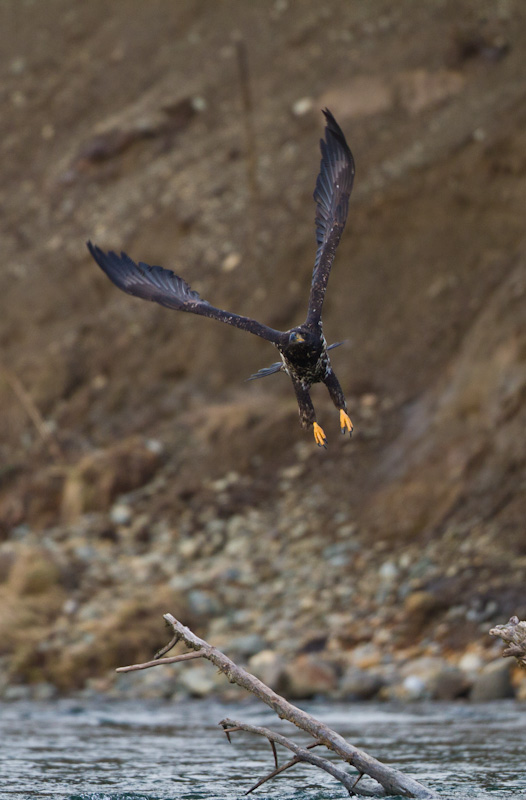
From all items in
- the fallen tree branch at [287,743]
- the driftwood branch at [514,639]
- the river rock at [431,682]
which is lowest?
the fallen tree branch at [287,743]

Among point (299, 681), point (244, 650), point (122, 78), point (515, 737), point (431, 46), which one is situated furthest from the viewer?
point (122, 78)

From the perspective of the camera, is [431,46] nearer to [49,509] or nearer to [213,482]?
[213,482]

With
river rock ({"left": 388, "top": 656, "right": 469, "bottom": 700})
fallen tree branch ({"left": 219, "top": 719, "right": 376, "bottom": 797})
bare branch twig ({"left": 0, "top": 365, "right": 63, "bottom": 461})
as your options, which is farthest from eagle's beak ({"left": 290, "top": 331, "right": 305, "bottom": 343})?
bare branch twig ({"left": 0, "top": 365, "right": 63, "bottom": 461})

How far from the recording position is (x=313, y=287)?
20.5ft

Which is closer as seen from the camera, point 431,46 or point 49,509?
point 49,509

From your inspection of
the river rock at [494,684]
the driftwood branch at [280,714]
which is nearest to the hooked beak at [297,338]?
the driftwood branch at [280,714]

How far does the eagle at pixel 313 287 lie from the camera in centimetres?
615

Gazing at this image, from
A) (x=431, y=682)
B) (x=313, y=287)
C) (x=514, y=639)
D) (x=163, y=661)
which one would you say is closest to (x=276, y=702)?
(x=163, y=661)

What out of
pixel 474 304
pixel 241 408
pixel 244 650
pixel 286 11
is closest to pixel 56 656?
pixel 244 650

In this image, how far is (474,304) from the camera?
50.4 ft

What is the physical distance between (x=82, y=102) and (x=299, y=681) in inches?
608

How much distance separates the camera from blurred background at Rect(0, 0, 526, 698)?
40.3 feet

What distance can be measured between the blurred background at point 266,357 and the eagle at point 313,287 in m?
4.67

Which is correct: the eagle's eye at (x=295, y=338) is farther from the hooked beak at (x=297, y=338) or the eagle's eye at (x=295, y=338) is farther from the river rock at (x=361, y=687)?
the river rock at (x=361, y=687)
